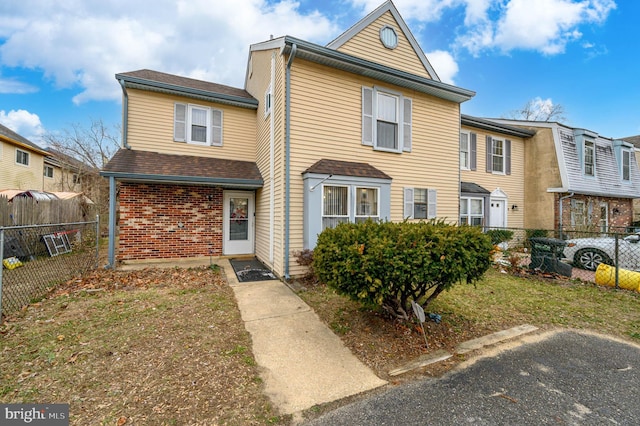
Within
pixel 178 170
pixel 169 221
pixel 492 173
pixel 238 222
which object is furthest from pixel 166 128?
pixel 492 173

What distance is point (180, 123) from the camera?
8531mm

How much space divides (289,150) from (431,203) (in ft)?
16.1

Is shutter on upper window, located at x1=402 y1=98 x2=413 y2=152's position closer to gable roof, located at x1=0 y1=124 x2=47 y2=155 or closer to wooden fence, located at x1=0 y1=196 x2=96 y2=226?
wooden fence, located at x1=0 y1=196 x2=96 y2=226

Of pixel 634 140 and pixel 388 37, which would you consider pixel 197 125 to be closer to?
pixel 388 37

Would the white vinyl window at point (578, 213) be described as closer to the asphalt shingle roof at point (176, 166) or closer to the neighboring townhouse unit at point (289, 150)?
the neighboring townhouse unit at point (289, 150)

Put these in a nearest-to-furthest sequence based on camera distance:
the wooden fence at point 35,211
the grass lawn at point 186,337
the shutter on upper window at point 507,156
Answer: the grass lawn at point 186,337 → the wooden fence at point 35,211 → the shutter on upper window at point 507,156

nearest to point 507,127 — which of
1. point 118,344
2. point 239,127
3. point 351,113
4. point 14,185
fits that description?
point 351,113

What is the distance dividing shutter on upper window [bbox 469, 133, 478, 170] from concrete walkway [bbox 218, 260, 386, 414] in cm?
1027

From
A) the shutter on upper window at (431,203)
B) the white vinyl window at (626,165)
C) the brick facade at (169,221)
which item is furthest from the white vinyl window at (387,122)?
the white vinyl window at (626,165)

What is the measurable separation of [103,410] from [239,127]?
8482mm

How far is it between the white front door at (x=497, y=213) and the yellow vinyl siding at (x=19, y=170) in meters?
26.4

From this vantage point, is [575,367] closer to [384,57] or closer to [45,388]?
[45,388]

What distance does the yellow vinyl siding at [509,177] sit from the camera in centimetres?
1166

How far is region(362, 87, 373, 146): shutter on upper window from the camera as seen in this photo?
741cm
